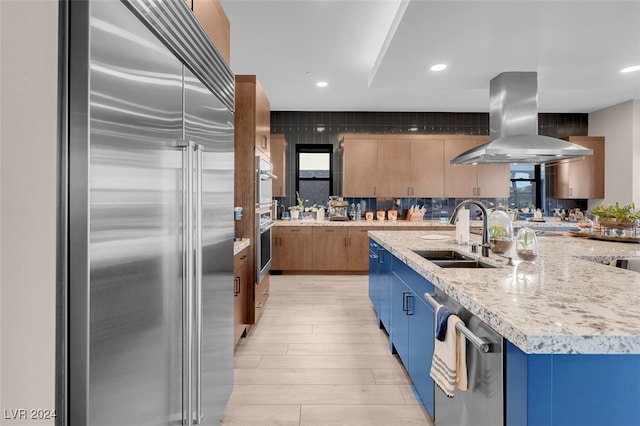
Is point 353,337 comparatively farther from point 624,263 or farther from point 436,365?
point 624,263

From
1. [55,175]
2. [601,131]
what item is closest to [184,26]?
[55,175]

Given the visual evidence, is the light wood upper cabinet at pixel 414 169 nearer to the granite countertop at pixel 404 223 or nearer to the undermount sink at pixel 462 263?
the granite countertop at pixel 404 223

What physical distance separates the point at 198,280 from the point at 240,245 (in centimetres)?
141

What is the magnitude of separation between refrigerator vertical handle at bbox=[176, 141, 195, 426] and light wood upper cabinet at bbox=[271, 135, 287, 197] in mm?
4808

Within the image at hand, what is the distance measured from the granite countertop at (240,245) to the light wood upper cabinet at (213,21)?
126 cm

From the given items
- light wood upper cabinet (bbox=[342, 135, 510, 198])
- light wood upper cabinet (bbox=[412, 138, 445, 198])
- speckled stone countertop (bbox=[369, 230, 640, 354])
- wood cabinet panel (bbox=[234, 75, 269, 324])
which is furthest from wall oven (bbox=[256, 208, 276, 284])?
light wood upper cabinet (bbox=[412, 138, 445, 198])

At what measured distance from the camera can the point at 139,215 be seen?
92 centimetres

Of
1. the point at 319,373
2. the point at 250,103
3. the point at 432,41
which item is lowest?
the point at 319,373

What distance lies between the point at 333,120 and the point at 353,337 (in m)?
4.21

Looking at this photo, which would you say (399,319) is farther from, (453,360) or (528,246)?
(453,360)

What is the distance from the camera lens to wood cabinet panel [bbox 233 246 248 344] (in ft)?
8.73

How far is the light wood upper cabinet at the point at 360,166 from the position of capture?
5914mm

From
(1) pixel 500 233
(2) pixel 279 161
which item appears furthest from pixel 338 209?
(1) pixel 500 233

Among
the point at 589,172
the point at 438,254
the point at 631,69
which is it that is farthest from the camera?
the point at 589,172
